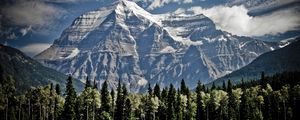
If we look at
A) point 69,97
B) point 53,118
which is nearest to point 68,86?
point 69,97

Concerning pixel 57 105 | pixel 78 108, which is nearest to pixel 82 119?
pixel 78 108

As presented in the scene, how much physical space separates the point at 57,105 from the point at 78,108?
1589 cm

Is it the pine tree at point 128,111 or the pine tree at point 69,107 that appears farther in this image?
the pine tree at point 128,111

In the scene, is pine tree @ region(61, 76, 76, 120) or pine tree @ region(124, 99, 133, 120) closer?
pine tree @ region(61, 76, 76, 120)

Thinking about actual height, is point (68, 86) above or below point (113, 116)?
above

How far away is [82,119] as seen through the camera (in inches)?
7372

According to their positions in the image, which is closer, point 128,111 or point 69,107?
point 69,107

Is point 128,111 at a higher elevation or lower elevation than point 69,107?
lower

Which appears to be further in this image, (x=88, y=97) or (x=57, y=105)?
(x=57, y=105)

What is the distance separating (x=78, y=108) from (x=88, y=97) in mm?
5863

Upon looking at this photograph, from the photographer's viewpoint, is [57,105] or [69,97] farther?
[57,105]

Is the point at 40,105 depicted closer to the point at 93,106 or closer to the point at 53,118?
the point at 53,118

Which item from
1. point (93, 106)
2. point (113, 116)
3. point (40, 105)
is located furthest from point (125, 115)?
point (40, 105)

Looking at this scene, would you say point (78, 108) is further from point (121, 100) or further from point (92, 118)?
point (121, 100)
